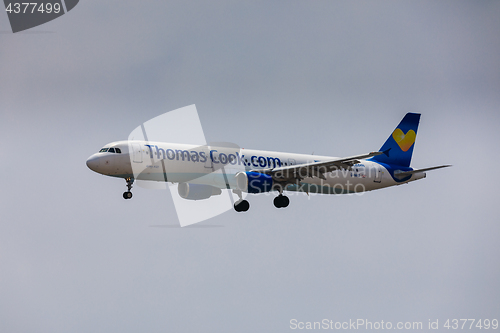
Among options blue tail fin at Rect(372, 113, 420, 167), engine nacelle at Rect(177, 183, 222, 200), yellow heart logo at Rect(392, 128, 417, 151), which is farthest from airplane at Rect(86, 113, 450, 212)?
yellow heart logo at Rect(392, 128, 417, 151)

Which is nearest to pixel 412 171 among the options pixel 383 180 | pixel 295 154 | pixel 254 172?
pixel 383 180

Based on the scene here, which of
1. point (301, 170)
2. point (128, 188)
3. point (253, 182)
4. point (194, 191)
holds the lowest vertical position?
point (194, 191)

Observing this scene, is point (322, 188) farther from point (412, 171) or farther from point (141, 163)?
point (141, 163)

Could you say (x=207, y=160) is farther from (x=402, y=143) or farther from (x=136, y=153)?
(x=402, y=143)

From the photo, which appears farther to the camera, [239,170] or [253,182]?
[239,170]

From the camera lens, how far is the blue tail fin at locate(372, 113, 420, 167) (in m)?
50.9

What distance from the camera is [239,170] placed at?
4322 cm

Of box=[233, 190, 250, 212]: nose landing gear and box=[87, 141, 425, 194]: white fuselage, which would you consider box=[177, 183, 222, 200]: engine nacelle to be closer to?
box=[233, 190, 250, 212]: nose landing gear

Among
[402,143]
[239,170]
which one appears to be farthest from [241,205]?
[402,143]

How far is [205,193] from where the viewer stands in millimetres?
45906

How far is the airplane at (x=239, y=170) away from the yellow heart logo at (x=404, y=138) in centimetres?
176

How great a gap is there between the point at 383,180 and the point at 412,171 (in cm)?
264

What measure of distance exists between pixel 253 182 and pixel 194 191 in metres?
6.29

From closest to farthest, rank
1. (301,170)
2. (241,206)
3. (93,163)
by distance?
(93,163) → (301,170) → (241,206)
